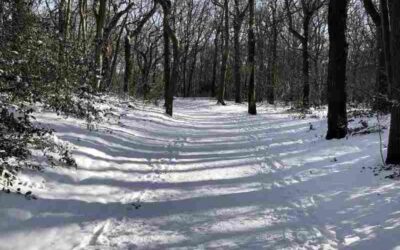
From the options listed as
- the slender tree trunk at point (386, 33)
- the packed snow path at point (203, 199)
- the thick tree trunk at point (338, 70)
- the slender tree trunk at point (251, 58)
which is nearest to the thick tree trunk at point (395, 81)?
the packed snow path at point (203, 199)

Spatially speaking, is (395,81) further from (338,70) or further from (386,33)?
(338,70)

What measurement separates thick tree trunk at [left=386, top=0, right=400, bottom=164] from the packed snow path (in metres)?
0.65

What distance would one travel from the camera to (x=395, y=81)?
30.0 ft

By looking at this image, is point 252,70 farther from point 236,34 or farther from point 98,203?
point 98,203

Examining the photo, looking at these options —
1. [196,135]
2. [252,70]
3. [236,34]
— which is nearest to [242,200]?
[196,135]

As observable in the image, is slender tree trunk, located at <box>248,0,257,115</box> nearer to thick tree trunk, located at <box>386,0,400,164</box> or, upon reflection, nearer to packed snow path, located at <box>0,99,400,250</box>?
packed snow path, located at <box>0,99,400,250</box>

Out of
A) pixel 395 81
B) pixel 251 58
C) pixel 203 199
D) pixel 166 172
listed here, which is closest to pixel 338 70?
pixel 395 81

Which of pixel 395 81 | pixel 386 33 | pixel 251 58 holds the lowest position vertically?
pixel 395 81

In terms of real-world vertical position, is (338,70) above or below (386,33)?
below

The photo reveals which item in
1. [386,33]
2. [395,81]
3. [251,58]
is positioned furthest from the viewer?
[251,58]

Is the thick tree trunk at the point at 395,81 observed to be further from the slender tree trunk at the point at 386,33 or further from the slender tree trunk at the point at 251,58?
the slender tree trunk at the point at 251,58

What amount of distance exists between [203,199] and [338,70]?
7.69m

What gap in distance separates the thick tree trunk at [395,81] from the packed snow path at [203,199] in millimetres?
653

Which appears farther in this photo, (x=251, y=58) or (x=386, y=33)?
(x=251, y=58)
